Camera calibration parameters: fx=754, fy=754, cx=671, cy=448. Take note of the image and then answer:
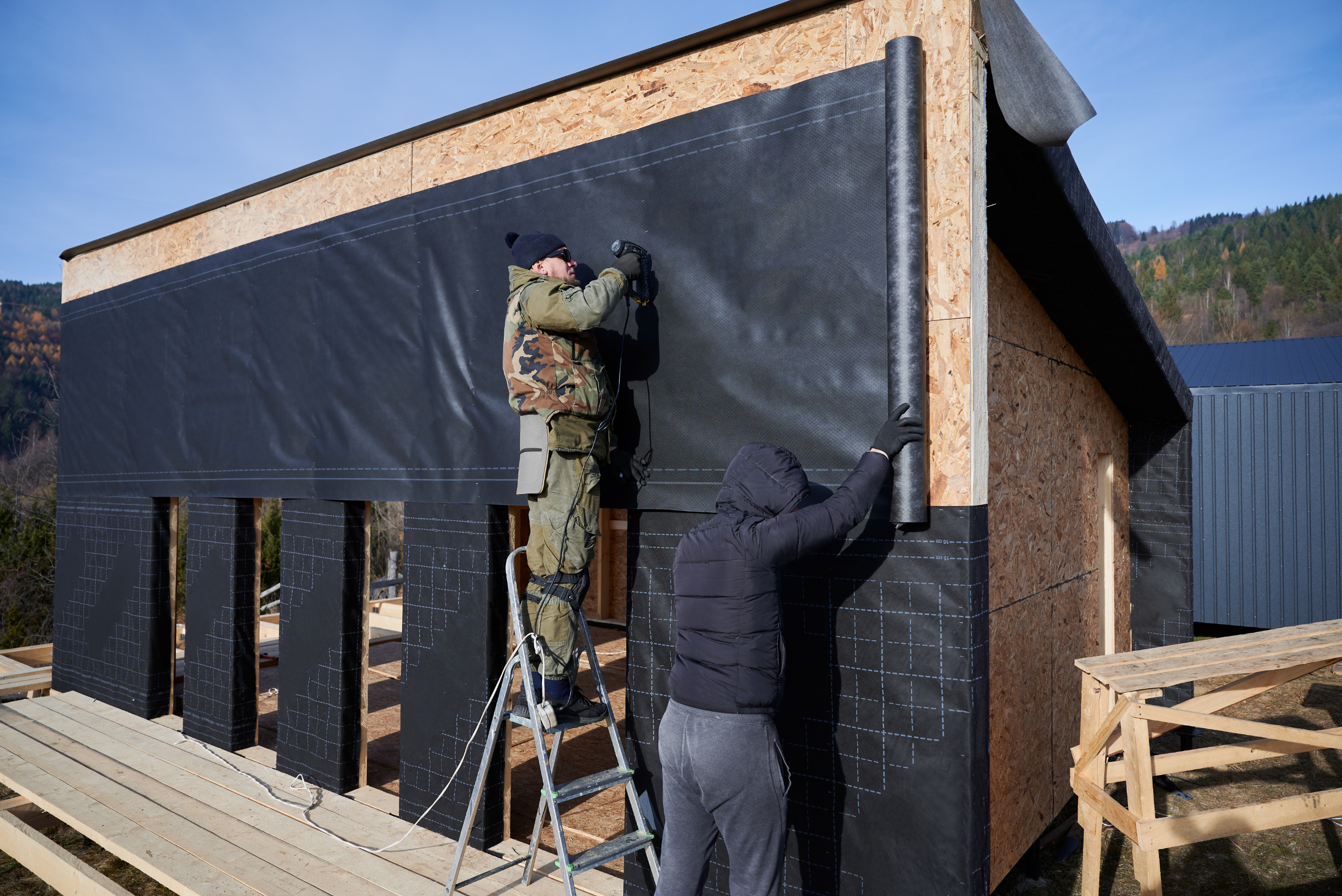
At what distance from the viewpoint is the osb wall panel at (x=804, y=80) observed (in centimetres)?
265

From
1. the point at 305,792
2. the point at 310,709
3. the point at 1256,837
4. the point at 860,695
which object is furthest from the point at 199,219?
the point at 1256,837

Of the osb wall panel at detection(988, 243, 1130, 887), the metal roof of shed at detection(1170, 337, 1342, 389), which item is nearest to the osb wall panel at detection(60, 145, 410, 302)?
the osb wall panel at detection(988, 243, 1130, 887)

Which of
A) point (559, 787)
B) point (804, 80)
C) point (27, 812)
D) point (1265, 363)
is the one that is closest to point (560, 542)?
point (559, 787)

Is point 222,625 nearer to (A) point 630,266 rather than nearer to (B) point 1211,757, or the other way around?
(A) point 630,266

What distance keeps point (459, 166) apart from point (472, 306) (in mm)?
813

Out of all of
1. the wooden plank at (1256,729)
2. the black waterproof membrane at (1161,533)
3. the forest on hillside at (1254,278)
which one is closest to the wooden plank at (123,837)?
the wooden plank at (1256,729)

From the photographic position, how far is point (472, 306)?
155 inches

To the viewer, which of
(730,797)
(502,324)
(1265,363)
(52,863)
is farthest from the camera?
(1265,363)

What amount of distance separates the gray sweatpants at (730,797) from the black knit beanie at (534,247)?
1960 millimetres

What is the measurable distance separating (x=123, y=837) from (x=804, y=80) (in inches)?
187

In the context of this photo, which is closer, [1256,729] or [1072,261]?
[1256,729]

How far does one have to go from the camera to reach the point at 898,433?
2588 mm

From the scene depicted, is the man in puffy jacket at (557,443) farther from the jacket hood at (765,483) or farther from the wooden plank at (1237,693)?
the wooden plank at (1237,693)

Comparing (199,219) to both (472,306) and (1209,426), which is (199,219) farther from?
(1209,426)
